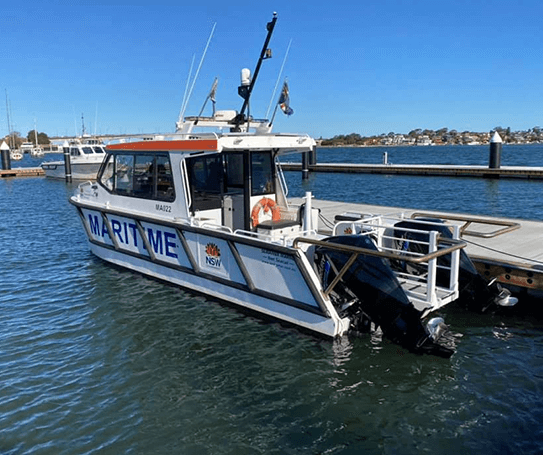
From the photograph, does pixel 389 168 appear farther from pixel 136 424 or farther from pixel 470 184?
pixel 136 424

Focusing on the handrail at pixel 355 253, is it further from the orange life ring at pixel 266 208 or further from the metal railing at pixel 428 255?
the orange life ring at pixel 266 208

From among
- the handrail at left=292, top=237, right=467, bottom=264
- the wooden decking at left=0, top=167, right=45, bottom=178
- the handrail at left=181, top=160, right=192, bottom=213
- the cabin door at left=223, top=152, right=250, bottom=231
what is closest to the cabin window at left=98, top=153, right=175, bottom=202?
the handrail at left=181, top=160, right=192, bottom=213

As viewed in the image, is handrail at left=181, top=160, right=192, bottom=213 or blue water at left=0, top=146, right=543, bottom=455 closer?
blue water at left=0, top=146, right=543, bottom=455

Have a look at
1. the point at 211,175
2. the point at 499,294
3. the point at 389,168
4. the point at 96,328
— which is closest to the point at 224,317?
the point at 96,328

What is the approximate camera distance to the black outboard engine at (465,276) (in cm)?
777

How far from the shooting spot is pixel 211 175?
9180 mm

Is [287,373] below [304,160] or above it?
below

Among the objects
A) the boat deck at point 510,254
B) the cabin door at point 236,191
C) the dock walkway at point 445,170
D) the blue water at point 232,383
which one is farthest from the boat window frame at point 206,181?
the dock walkway at point 445,170

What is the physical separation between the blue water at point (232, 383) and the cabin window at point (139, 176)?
1851mm

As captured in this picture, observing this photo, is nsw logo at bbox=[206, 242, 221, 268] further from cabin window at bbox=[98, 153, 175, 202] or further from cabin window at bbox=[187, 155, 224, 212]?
cabin window at bbox=[98, 153, 175, 202]

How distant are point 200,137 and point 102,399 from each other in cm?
468

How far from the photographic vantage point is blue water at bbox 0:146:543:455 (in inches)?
201

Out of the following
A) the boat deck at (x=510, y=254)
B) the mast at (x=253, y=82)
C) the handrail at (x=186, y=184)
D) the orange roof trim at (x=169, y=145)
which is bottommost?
the boat deck at (x=510, y=254)

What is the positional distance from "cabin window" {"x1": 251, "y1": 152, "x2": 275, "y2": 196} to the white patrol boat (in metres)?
0.03
